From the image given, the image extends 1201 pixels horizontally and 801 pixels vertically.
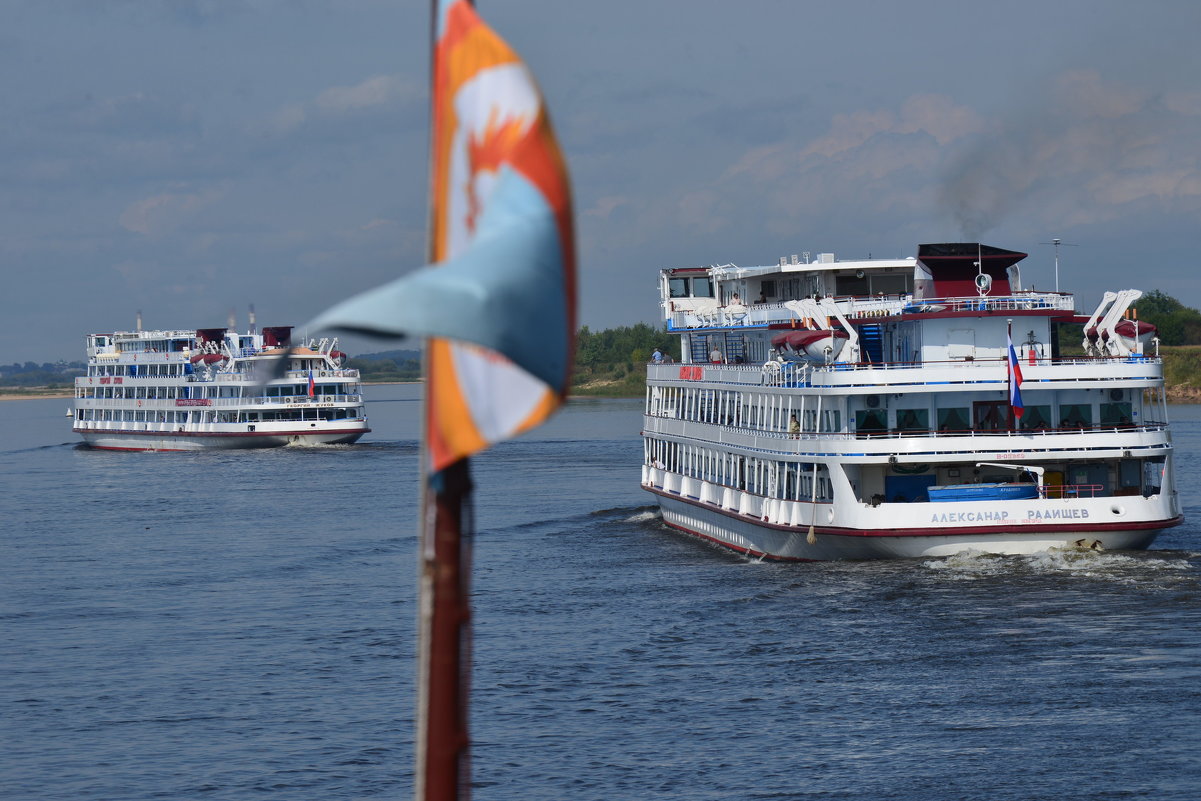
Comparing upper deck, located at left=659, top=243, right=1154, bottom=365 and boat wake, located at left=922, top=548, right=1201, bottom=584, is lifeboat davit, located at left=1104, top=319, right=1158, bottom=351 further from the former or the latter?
boat wake, located at left=922, top=548, right=1201, bottom=584

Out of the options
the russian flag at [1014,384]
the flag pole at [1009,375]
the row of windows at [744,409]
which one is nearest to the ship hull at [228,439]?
the row of windows at [744,409]

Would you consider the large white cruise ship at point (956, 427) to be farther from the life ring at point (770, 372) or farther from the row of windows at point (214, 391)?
the row of windows at point (214, 391)

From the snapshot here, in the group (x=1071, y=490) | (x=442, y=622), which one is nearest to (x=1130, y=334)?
(x=1071, y=490)

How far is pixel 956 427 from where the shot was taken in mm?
37938

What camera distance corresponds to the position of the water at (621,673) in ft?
76.6

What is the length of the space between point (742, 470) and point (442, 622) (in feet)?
130

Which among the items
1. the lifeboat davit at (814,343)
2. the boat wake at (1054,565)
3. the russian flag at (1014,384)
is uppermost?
the lifeboat davit at (814,343)

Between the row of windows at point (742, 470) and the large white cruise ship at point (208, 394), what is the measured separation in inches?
2061

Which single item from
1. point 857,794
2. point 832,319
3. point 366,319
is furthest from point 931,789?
point 832,319

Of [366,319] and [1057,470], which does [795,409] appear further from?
[366,319]

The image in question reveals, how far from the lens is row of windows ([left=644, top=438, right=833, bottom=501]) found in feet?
130

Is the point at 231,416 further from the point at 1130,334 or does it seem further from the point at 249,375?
Result: the point at 1130,334

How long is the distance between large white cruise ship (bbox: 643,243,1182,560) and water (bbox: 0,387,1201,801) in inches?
46.2

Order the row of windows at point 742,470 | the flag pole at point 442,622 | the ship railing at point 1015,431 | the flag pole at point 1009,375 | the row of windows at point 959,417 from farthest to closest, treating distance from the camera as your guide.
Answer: the row of windows at point 742,470
the row of windows at point 959,417
the ship railing at point 1015,431
the flag pole at point 1009,375
the flag pole at point 442,622
